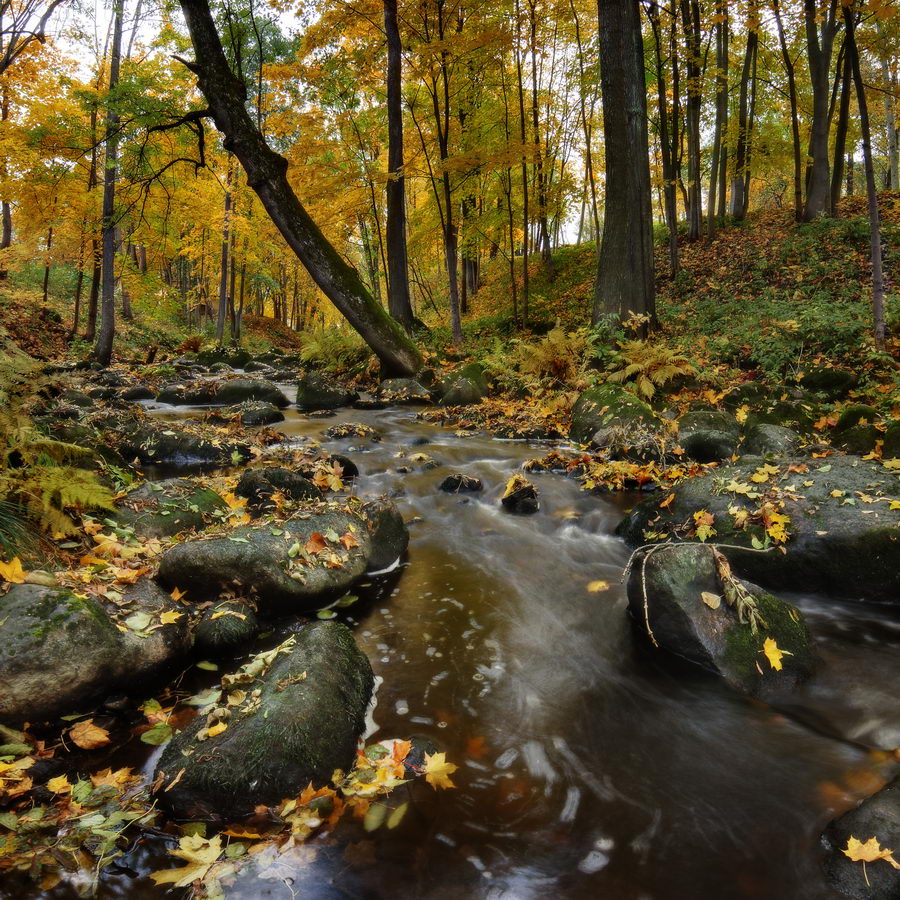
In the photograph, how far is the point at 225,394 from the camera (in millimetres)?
12000

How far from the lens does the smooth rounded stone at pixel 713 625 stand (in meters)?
3.25

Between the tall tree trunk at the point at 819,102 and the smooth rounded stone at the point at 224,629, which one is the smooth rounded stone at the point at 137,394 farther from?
the tall tree trunk at the point at 819,102

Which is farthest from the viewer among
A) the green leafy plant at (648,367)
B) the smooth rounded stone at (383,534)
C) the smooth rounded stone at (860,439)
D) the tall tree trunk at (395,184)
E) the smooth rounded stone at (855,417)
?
the tall tree trunk at (395,184)

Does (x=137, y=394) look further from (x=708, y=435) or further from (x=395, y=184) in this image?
(x=708, y=435)

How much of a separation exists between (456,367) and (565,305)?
6.25 metres

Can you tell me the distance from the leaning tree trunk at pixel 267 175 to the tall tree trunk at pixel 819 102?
1407 centimetres

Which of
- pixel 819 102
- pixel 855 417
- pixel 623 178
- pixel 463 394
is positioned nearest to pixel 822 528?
pixel 855 417

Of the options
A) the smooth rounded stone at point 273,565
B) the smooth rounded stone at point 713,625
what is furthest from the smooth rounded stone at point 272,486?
the smooth rounded stone at point 713,625

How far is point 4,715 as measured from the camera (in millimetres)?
2605

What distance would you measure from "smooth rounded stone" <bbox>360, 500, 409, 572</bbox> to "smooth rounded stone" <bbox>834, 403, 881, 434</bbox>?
18.0 ft

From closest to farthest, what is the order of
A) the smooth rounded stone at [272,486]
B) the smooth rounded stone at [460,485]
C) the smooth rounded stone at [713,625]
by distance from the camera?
the smooth rounded stone at [713,625] < the smooth rounded stone at [272,486] < the smooth rounded stone at [460,485]

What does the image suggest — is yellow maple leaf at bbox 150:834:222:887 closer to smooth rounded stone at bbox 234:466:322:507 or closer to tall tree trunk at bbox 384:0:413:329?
smooth rounded stone at bbox 234:466:322:507

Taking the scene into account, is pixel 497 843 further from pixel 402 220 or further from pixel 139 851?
pixel 402 220

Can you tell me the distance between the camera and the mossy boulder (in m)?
2.33
